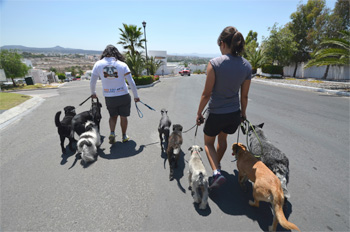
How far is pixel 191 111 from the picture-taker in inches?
295

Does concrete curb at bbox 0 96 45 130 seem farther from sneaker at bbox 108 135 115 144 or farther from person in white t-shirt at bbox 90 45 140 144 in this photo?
A: person in white t-shirt at bbox 90 45 140 144

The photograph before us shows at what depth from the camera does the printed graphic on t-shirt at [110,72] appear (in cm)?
370

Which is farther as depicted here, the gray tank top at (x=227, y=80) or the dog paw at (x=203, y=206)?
the dog paw at (x=203, y=206)

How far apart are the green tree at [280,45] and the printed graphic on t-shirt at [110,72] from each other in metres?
24.0

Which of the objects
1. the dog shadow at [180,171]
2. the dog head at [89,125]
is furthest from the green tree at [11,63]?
the dog shadow at [180,171]

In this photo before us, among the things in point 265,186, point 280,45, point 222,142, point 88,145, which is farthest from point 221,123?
point 280,45

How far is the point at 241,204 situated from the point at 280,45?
2448 cm

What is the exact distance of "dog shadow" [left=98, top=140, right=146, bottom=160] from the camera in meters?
3.92

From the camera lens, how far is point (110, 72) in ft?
12.3

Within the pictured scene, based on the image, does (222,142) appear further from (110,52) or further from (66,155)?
(66,155)

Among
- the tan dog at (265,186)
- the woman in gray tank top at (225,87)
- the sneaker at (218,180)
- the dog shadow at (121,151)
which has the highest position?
the woman in gray tank top at (225,87)

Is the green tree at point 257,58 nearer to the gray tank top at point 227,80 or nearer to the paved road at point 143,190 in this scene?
the paved road at point 143,190

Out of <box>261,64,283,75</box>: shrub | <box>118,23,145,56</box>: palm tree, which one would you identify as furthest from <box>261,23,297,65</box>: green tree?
<box>118,23,145,56</box>: palm tree

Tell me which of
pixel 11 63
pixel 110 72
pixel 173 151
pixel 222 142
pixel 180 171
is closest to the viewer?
pixel 222 142
